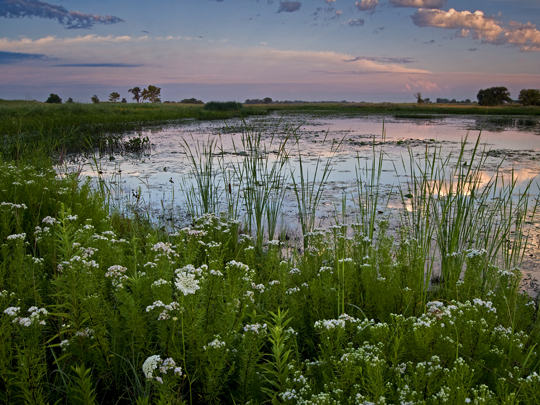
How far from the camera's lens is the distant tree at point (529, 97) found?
39881mm

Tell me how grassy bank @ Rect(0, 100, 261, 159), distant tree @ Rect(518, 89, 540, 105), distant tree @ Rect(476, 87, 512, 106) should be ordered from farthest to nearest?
distant tree @ Rect(476, 87, 512, 106) < distant tree @ Rect(518, 89, 540, 105) < grassy bank @ Rect(0, 100, 261, 159)

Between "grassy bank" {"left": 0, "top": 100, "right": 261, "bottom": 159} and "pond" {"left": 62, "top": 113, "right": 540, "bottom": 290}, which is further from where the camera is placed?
"grassy bank" {"left": 0, "top": 100, "right": 261, "bottom": 159}

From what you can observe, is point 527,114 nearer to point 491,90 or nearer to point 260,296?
point 491,90

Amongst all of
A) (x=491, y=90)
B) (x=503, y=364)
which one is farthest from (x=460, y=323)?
(x=491, y=90)

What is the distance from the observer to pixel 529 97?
40625 millimetres

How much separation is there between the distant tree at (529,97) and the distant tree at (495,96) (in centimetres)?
157

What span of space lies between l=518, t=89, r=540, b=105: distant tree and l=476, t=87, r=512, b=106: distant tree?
5.17 ft

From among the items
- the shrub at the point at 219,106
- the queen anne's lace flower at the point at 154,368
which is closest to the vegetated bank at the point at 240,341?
the queen anne's lace flower at the point at 154,368

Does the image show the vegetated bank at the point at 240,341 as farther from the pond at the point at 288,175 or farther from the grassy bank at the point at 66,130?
the grassy bank at the point at 66,130

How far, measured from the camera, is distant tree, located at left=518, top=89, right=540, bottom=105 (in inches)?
1570

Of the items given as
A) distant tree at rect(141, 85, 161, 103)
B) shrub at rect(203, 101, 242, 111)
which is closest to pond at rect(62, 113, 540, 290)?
shrub at rect(203, 101, 242, 111)

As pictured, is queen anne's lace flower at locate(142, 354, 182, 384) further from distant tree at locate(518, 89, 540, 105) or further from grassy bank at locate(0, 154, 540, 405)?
distant tree at locate(518, 89, 540, 105)

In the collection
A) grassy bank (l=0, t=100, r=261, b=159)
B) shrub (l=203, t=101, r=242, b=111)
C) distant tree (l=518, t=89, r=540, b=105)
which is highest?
distant tree (l=518, t=89, r=540, b=105)

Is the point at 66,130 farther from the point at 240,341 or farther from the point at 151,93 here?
the point at 151,93
